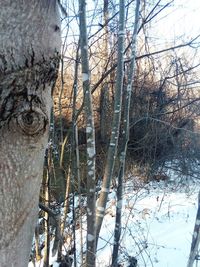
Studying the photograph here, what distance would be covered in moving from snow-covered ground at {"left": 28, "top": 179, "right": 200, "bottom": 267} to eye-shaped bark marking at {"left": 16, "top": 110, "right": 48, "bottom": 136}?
3.82 m

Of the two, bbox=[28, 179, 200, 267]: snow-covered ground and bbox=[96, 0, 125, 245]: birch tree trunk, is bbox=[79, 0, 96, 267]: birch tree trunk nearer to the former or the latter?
bbox=[96, 0, 125, 245]: birch tree trunk

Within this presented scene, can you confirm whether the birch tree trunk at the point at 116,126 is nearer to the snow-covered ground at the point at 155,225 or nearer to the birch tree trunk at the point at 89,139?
the birch tree trunk at the point at 89,139

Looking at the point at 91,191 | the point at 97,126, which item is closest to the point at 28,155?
the point at 91,191

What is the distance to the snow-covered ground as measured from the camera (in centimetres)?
552

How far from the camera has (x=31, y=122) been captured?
59cm

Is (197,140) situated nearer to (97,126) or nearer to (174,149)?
(174,149)

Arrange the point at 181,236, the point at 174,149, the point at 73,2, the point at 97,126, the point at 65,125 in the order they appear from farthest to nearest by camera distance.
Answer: the point at 174,149 < the point at 97,126 < the point at 65,125 < the point at 181,236 < the point at 73,2

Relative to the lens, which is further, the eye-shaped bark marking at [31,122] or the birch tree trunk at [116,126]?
the birch tree trunk at [116,126]

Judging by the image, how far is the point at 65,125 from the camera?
28.4 ft

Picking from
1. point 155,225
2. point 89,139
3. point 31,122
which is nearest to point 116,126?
point 89,139

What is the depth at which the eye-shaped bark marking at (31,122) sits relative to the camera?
0.58m

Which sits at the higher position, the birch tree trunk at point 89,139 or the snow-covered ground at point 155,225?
the birch tree trunk at point 89,139

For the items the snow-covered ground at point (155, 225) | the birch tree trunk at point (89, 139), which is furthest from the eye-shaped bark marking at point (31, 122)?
the snow-covered ground at point (155, 225)

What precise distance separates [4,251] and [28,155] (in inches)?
5.7
